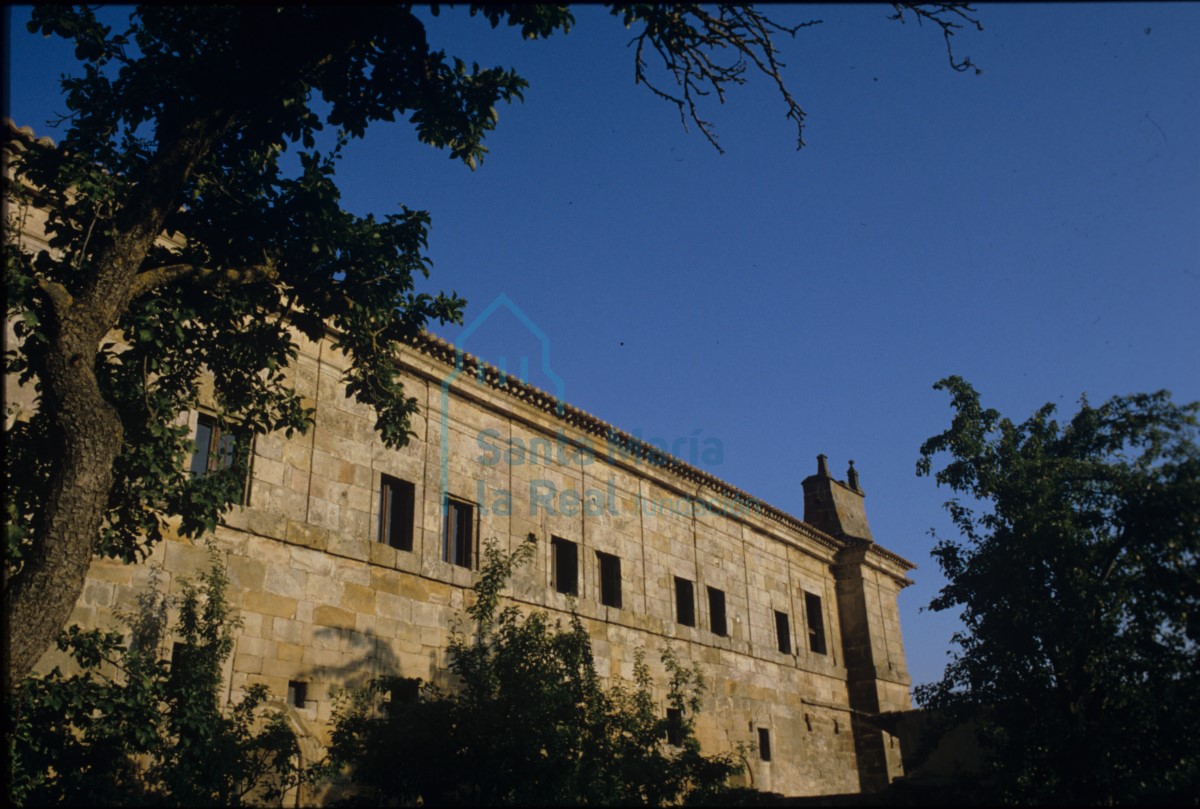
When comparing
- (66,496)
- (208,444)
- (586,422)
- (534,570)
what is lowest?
(66,496)

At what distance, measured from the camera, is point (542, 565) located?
15.6 metres

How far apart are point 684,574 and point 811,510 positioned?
7.62 m

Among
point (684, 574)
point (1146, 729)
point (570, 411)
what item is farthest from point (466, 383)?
point (1146, 729)

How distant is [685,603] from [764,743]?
Answer: 3.52m

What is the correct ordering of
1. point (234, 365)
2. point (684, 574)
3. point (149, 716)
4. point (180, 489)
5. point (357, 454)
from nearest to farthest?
point (149, 716), point (180, 489), point (234, 365), point (357, 454), point (684, 574)

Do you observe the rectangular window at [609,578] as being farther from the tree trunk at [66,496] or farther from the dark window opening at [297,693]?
the tree trunk at [66,496]

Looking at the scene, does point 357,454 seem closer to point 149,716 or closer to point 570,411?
point 570,411

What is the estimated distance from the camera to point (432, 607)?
44.3 ft

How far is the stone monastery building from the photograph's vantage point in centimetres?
1166

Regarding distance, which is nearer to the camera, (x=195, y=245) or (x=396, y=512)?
(x=195, y=245)

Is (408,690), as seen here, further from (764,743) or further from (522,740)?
(764,743)

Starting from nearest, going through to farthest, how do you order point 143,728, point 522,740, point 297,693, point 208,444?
1. point 143,728
2. point 522,740
3. point 297,693
4. point 208,444

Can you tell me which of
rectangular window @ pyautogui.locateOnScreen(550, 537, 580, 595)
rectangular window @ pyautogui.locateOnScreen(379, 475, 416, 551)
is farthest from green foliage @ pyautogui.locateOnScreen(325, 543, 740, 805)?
rectangular window @ pyautogui.locateOnScreen(550, 537, 580, 595)

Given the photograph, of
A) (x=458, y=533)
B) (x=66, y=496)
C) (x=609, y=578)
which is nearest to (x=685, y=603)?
(x=609, y=578)
